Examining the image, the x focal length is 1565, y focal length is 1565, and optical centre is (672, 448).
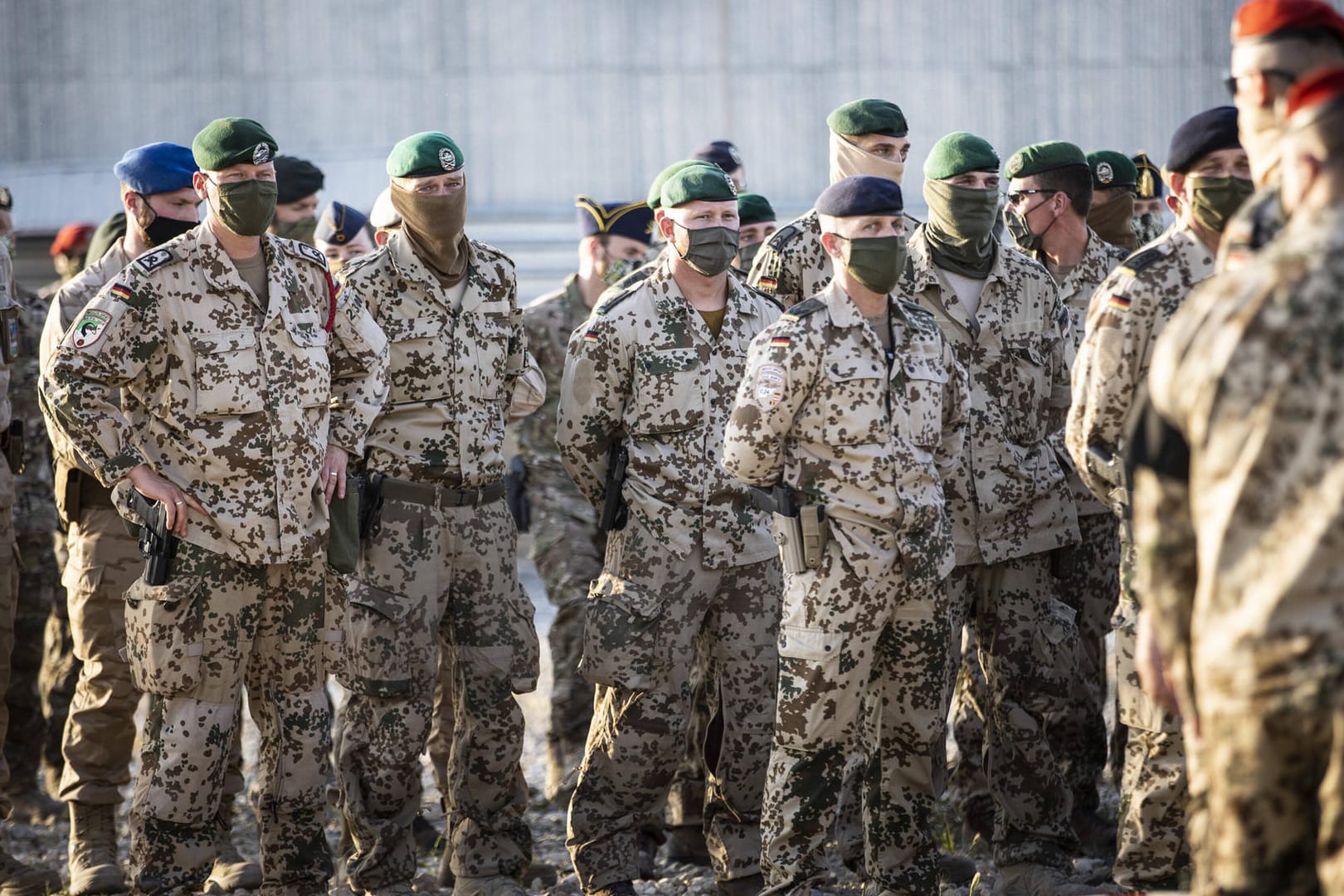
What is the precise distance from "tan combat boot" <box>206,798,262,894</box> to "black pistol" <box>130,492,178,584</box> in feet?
4.30

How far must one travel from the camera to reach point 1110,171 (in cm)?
720

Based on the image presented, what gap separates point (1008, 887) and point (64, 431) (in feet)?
11.4

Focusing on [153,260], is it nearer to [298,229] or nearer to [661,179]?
[661,179]

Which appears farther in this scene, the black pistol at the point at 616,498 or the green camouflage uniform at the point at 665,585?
the black pistol at the point at 616,498

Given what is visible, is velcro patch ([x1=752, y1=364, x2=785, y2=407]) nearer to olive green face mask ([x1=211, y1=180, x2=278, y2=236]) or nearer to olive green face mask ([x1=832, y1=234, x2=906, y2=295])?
olive green face mask ([x1=832, y1=234, x2=906, y2=295])

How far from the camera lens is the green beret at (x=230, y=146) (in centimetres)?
500

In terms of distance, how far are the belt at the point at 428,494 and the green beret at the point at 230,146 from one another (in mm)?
1200

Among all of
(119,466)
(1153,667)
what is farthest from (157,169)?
(1153,667)

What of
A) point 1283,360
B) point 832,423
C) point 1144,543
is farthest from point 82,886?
point 1283,360

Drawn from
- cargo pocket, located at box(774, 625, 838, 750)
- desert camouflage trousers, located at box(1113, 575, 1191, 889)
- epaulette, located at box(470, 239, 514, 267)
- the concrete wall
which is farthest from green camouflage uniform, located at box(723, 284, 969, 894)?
the concrete wall

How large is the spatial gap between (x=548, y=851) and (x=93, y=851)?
1.72 metres

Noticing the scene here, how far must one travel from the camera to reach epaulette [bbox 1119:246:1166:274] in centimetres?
475

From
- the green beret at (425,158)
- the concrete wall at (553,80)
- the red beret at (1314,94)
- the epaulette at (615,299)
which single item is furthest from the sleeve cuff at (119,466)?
the concrete wall at (553,80)

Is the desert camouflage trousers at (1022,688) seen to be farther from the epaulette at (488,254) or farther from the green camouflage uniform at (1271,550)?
the green camouflage uniform at (1271,550)
